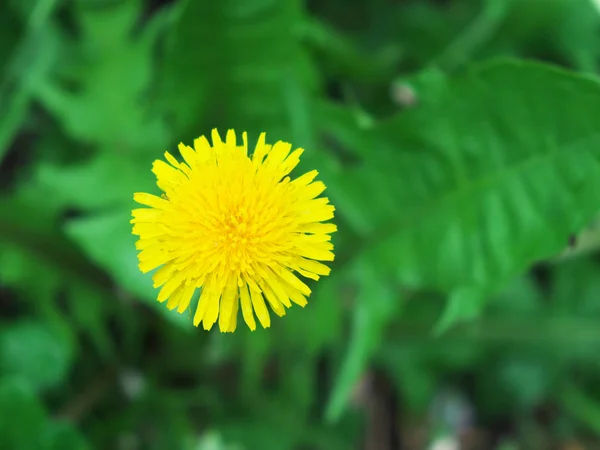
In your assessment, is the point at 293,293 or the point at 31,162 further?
the point at 31,162

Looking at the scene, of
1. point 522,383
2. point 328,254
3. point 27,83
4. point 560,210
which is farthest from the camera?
point 522,383

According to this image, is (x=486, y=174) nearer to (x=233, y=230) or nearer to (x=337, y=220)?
(x=337, y=220)

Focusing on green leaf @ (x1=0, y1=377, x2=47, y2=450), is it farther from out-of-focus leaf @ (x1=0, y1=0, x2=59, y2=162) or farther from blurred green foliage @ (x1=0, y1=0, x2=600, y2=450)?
out-of-focus leaf @ (x1=0, y1=0, x2=59, y2=162)

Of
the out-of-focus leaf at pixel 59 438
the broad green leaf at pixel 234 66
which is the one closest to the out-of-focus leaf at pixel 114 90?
the broad green leaf at pixel 234 66

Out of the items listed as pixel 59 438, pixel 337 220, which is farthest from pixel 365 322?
pixel 59 438

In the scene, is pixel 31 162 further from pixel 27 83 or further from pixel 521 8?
pixel 521 8

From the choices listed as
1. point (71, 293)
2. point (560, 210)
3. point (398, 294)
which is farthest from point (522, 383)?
point (71, 293)
